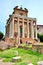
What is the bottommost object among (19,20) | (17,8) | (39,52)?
(39,52)

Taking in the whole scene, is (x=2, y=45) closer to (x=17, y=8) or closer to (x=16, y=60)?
(x=16, y=60)

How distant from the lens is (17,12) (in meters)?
58.9

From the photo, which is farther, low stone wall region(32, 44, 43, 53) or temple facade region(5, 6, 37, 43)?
temple facade region(5, 6, 37, 43)

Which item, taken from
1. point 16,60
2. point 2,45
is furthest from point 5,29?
point 16,60

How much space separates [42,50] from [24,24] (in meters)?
30.6

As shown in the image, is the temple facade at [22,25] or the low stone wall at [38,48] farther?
the temple facade at [22,25]

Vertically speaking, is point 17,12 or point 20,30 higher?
point 17,12

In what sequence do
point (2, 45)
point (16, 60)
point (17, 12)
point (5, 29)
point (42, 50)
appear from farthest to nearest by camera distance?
point (5, 29) → point (17, 12) → point (2, 45) → point (42, 50) → point (16, 60)

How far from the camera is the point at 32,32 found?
56.4 metres

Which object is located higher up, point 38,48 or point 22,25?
point 22,25

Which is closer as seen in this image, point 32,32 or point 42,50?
point 42,50

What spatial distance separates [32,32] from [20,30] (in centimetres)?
395

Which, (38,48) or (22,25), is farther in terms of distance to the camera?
(22,25)

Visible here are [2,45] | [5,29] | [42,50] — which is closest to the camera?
[42,50]
